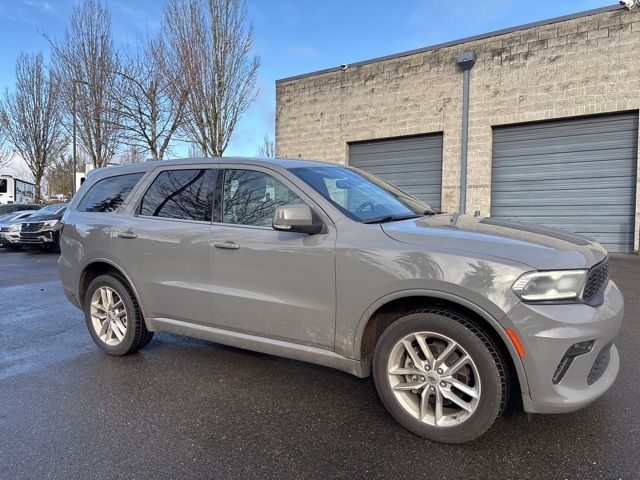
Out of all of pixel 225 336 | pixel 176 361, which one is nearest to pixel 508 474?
pixel 225 336

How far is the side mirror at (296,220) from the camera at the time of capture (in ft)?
10.0

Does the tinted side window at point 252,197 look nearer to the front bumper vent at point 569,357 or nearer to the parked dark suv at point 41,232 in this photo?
the front bumper vent at point 569,357

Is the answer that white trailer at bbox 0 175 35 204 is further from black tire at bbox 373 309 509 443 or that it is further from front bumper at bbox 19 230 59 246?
black tire at bbox 373 309 509 443

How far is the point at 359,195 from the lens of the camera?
3.65 meters

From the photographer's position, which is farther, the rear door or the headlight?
the rear door

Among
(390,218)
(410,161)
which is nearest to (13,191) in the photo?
(410,161)

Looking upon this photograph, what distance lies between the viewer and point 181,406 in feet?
11.2

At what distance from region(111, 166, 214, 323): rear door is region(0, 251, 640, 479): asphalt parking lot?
2.05 feet

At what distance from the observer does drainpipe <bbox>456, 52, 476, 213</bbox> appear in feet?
41.4

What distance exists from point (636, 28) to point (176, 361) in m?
12.0

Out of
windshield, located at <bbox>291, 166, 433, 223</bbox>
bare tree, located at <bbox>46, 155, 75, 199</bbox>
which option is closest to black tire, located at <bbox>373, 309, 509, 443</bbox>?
windshield, located at <bbox>291, 166, 433, 223</bbox>

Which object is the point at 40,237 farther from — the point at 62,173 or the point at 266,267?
the point at 62,173

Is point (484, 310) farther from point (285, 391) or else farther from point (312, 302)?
point (285, 391)

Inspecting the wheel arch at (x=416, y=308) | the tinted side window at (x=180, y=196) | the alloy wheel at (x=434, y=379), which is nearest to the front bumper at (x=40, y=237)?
the tinted side window at (x=180, y=196)
